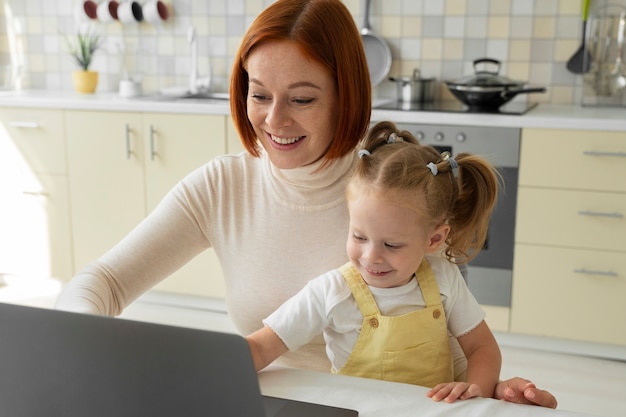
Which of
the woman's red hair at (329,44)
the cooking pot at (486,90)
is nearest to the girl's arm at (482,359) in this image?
the woman's red hair at (329,44)

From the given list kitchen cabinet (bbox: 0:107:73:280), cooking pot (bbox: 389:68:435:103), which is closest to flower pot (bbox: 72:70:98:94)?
kitchen cabinet (bbox: 0:107:73:280)

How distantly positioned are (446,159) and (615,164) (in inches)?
67.3

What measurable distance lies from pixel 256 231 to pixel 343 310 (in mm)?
328

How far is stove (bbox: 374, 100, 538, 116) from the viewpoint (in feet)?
9.72

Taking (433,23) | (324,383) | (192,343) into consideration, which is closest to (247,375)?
(192,343)

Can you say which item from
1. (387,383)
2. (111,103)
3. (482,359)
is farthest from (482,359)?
(111,103)

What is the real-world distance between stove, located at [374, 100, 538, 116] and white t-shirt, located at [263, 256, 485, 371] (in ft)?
5.64

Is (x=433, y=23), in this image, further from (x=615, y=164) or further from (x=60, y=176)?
(x=60, y=176)

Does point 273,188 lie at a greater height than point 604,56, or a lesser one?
lesser

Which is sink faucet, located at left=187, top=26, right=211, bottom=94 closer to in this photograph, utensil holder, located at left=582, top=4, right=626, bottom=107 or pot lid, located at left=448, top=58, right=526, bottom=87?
pot lid, located at left=448, top=58, right=526, bottom=87

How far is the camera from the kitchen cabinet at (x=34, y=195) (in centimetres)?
349

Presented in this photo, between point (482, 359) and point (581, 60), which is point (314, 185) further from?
point (581, 60)

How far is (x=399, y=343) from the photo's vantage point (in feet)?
4.08

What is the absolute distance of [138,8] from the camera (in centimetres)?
383
